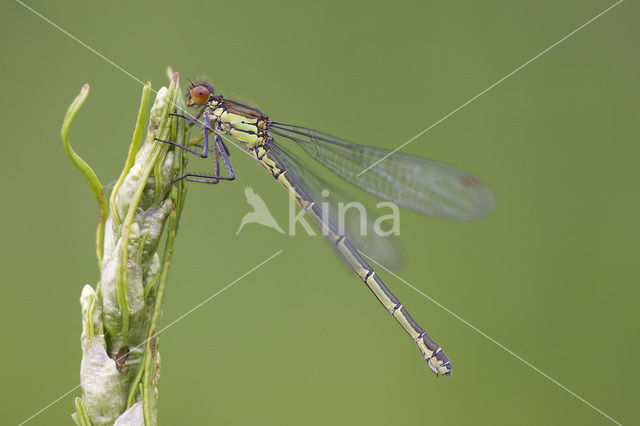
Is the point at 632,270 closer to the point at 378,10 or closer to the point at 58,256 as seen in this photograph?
the point at 378,10

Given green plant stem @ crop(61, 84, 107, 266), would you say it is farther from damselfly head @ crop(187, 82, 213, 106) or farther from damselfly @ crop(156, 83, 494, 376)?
damselfly @ crop(156, 83, 494, 376)

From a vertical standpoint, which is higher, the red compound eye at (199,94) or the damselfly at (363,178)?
the red compound eye at (199,94)

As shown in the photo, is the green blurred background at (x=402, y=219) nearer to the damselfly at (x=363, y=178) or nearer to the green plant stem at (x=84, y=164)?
the damselfly at (x=363, y=178)

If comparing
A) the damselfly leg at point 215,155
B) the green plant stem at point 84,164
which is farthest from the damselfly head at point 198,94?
the green plant stem at point 84,164

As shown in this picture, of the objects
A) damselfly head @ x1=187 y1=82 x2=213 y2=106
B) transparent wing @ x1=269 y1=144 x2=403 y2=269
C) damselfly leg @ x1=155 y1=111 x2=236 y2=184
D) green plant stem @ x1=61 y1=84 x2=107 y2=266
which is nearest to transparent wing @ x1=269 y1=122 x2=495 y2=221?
transparent wing @ x1=269 y1=144 x2=403 y2=269

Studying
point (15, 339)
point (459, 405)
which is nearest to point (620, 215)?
point (459, 405)
